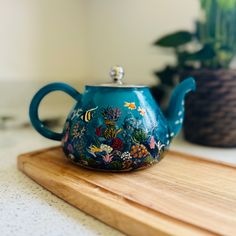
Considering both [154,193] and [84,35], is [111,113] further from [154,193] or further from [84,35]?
[84,35]

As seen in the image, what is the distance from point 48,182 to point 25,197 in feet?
0.12

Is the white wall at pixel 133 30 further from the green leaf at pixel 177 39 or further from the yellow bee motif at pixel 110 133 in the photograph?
the yellow bee motif at pixel 110 133

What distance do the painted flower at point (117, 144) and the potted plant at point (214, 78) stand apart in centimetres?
32

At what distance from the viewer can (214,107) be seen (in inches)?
24.9

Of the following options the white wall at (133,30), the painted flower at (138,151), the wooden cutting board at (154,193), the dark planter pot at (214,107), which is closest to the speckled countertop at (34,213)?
the wooden cutting board at (154,193)

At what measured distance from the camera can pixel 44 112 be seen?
952mm

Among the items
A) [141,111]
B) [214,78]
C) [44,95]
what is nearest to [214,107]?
[214,78]

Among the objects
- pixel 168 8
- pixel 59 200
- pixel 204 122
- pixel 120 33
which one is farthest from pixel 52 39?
pixel 59 200

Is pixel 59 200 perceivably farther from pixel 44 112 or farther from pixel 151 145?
pixel 44 112

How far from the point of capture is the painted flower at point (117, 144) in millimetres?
396

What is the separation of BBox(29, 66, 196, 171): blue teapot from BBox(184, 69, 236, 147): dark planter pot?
23 cm

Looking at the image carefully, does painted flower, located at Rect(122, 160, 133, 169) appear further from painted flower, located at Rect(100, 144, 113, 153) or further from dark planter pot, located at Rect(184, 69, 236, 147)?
dark planter pot, located at Rect(184, 69, 236, 147)

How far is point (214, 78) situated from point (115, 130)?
0.33 meters

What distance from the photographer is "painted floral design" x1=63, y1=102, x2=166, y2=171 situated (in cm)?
40
